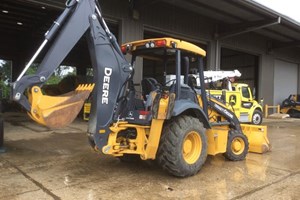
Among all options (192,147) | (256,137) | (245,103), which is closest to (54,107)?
(192,147)

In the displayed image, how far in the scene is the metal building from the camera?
13211 mm

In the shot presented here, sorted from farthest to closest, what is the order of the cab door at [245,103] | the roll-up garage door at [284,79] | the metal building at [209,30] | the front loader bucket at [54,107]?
the roll-up garage door at [284,79]
the cab door at [245,103]
the metal building at [209,30]
the front loader bucket at [54,107]

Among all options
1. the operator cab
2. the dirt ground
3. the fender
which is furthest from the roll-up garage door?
the fender

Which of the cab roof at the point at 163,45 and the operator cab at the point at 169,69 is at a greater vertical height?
the cab roof at the point at 163,45

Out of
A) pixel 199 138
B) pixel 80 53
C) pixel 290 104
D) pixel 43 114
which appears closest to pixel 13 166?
pixel 43 114

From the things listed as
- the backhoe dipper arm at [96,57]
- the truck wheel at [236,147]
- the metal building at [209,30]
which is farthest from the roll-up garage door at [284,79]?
the backhoe dipper arm at [96,57]

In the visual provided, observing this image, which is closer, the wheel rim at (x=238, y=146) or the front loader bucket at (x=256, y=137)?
the wheel rim at (x=238, y=146)

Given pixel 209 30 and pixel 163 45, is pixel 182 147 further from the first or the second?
pixel 209 30

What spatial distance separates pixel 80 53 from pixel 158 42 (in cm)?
2445

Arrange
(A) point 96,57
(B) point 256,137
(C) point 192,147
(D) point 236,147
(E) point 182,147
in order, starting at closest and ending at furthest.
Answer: (A) point 96,57 < (E) point 182,147 < (C) point 192,147 < (D) point 236,147 < (B) point 256,137

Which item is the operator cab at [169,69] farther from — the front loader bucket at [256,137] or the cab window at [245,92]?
the cab window at [245,92]

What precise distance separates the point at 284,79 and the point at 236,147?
19.8 m

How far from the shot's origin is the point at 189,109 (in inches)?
215

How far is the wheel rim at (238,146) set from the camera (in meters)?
6.59
